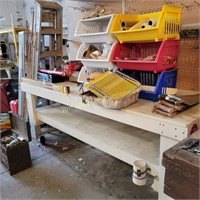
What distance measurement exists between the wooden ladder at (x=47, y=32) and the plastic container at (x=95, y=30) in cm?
62

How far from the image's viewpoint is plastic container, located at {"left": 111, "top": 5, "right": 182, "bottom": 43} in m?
1.29

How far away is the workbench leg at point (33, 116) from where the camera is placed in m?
2.27

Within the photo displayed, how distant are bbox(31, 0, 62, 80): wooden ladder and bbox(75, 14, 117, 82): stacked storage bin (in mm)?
629

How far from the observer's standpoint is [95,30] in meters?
1.96

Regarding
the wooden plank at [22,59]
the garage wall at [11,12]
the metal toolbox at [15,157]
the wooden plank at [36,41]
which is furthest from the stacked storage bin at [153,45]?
the garage wall at [11,12]

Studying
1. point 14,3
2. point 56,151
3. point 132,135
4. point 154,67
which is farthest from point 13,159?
point 14,3

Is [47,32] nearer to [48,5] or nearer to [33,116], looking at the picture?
[48,5]

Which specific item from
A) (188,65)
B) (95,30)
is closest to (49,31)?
(95,30)

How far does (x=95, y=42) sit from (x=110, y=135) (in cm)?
80

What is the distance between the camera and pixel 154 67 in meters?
1.38

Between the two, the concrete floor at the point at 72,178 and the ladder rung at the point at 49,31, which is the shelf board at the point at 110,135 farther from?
the ladder rung at the point at 49,31

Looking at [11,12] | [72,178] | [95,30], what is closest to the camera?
[72,178]

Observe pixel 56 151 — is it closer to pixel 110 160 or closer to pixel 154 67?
pixel 110 160

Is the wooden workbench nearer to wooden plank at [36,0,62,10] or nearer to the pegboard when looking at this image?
the pegboard
